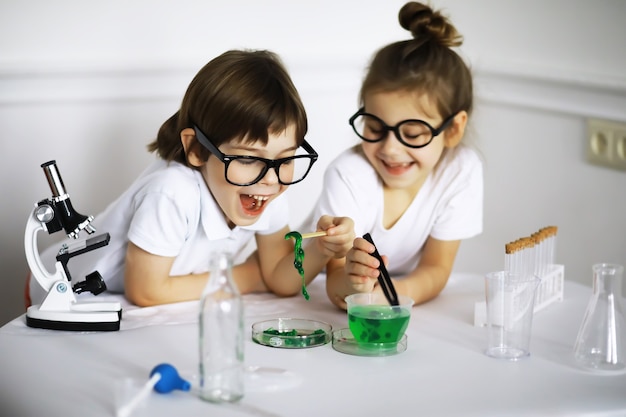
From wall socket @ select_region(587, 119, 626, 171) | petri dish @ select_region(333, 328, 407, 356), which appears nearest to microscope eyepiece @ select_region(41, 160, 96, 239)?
petri dish @ select_region(333, 328, 407, 356)

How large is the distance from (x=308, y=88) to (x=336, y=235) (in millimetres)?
1065

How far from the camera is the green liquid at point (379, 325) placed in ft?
4.48

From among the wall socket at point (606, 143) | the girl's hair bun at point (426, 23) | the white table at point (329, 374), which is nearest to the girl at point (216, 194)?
the white table at point (329, 374)

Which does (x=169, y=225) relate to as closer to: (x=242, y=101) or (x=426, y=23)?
(x=242, y=101)

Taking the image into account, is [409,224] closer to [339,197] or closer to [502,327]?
[339,197]

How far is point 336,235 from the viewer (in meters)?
1.58

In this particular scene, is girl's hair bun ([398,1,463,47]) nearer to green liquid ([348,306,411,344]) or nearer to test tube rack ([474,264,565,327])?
test tube rack ([474,264,565,327])

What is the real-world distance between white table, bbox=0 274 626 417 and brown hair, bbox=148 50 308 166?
0.35m

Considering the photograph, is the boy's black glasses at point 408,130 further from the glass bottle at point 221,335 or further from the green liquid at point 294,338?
the glass bottle at point 221,335

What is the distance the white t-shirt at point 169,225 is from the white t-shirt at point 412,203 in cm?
14

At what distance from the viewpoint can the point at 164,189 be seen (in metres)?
1.60

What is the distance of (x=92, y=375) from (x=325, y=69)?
5.03 feet

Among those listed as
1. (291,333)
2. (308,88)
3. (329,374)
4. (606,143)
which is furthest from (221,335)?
(308,88)

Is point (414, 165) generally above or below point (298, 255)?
above
